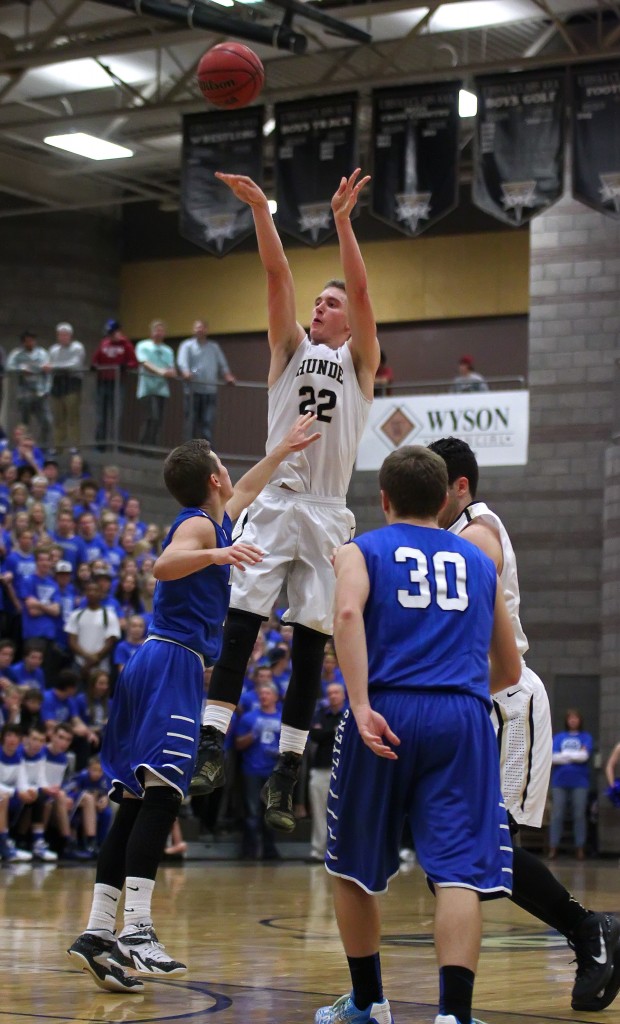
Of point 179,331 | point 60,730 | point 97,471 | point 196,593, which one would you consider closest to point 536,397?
point 97,471

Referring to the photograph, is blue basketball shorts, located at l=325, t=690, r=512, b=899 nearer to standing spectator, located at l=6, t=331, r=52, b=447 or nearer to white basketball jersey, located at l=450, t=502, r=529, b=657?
white basketball jersey, located at l=450, t=502, r=529, b=657

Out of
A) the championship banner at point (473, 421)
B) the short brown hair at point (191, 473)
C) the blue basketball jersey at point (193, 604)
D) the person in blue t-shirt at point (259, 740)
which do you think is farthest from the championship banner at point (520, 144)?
the blue basketball jersey at point (193, 604)

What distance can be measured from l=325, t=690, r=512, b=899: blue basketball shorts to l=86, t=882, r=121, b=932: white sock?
174 centimetres

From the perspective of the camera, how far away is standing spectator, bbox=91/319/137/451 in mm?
20922

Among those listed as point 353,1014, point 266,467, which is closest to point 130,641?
point 266,467

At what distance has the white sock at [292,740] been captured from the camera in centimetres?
673

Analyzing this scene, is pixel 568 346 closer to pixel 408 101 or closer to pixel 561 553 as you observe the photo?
pixel 561 553

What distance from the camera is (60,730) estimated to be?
14.4 metres

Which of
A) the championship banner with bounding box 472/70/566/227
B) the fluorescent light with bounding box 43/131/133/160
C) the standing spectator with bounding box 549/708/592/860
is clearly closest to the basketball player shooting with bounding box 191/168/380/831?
the championship banner with bounding box 472/70/566/227

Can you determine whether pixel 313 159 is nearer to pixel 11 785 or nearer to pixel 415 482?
pixel 11 785

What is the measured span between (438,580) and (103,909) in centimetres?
240

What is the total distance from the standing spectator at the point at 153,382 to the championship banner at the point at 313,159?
14.3 feet

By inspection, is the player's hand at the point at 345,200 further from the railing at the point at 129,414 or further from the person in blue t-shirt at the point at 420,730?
the railing at the point at 129,414

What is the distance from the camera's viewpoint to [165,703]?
6027mm
